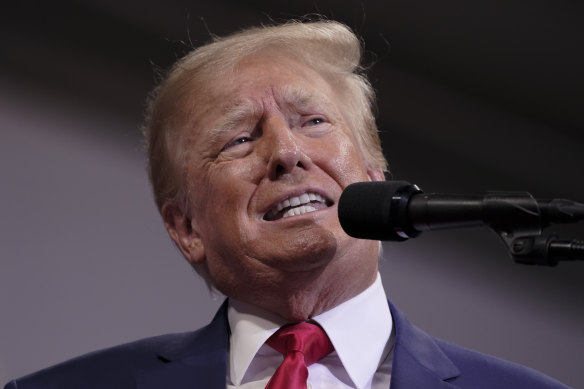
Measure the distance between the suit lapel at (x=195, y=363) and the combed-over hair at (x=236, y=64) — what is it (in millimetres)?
347

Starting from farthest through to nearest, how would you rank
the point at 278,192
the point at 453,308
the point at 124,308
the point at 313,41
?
the point at 453,308, the point at 124,308, the point at 313,41, the point at 278,192

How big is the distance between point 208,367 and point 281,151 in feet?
1.59

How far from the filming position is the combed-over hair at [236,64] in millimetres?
2316

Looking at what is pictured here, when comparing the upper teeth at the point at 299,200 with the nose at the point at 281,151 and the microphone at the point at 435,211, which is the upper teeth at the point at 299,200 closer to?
the nose at the point at 281,151

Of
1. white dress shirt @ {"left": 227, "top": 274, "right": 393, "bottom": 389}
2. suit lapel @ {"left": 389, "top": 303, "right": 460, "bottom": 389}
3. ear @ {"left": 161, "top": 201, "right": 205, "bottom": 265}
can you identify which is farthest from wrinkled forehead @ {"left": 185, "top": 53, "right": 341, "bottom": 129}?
suit lapel @ {"left": 389, "top": 303, "right": 460, "bottom": 389}

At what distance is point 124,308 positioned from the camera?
2607 mm

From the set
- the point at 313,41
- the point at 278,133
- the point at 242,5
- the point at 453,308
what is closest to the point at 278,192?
the point at 278,133

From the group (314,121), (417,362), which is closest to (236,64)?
(314,121)

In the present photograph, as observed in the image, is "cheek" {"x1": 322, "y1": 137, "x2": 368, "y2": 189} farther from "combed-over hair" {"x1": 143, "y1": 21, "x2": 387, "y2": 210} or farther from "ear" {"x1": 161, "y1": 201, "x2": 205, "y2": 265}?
"ear" {"x1": 161, "y1": 201, "x2": 205, "y2": 265}

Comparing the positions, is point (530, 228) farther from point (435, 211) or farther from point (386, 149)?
point (386, 149)

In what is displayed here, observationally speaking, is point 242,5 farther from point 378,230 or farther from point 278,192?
point 378,230

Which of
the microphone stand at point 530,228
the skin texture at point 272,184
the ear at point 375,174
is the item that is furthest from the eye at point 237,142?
the microphone stand at point 530,228

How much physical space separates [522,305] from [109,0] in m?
1.52

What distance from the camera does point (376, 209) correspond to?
1.38 metres
